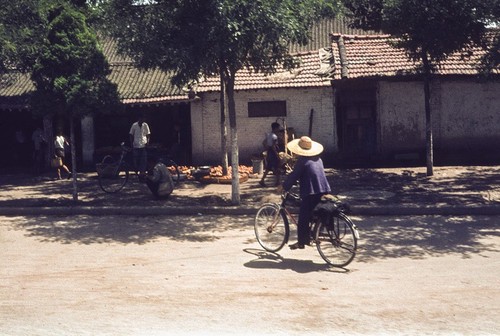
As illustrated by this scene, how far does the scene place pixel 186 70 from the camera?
42.4 ft

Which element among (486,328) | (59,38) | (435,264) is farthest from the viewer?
(59,38)

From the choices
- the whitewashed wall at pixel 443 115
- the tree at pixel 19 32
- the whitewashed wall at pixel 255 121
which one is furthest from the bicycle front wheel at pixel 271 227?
the whitewashed wall at pixel 443 115

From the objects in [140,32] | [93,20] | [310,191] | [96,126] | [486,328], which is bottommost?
[486,328]

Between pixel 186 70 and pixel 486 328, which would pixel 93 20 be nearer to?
pixel 186 70

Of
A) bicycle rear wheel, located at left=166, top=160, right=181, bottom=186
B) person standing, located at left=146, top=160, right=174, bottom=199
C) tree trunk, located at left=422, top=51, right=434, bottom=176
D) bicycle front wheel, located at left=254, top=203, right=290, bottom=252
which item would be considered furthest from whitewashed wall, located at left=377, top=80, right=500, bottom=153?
bicycle front wheel, located at left=254, top=203, right=290, bottom=252

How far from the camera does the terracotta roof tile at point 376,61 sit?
66.0 ft

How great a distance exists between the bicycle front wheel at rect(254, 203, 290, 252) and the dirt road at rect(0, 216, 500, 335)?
0.17 metres

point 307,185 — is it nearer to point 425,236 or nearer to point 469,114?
point 425,236

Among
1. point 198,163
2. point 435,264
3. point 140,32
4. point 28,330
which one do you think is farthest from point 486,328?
point 198,163

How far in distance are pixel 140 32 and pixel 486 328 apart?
9.28 metres

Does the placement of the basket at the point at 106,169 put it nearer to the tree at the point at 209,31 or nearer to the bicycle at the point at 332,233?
the tree at the point at 209,31

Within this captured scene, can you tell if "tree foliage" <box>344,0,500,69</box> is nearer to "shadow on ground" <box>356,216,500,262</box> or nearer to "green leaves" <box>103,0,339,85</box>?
"green leaves" <box>103,0,339,85</box>

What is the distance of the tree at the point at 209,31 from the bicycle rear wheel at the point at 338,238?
4.73 meters

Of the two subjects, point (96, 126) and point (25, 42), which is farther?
point (96, 126)
